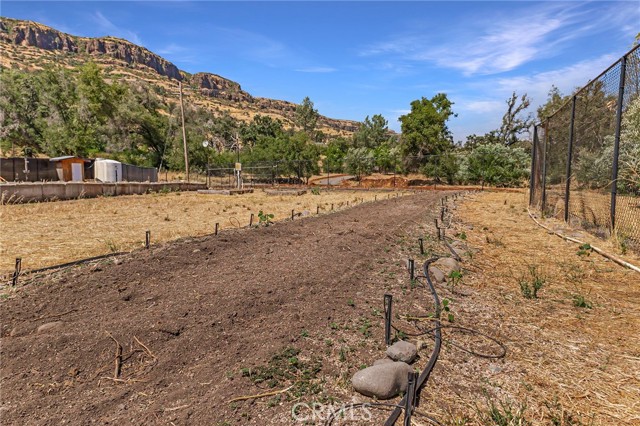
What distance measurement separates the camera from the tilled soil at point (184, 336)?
242cm

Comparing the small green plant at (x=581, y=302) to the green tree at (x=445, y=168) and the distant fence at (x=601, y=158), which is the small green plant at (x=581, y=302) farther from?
the green tree at (x=445, y=168)

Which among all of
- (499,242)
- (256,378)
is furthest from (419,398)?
(499,242)

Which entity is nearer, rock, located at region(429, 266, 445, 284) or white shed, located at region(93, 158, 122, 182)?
rock, located at region(429, 266, 445, 284)

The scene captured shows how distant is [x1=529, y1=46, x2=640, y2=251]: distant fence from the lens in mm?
6672

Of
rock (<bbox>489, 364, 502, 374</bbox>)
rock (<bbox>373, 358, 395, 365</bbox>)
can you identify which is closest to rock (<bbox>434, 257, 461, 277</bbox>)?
rock (<bbox>489, 364, 502, 374</bbox>)

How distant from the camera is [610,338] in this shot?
3344 mm

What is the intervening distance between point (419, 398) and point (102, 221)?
1123 cm

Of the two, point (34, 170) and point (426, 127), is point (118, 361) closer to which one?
point (34, 170)

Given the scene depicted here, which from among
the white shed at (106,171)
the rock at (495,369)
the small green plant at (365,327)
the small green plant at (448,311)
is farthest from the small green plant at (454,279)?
the white shed at (106,171)

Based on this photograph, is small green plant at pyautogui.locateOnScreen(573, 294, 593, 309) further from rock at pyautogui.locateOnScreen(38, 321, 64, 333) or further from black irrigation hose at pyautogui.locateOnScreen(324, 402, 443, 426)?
rock at pyautogui.locateOnScreen(38, 321, 64, 333)

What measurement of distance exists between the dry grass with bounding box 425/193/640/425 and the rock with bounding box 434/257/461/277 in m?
0.23

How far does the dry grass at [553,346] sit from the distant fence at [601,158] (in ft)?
7.12

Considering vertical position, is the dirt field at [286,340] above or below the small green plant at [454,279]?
below

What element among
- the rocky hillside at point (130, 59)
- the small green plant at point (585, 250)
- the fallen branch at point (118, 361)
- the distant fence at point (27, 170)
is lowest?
the fallen branch at point (118, 361)
